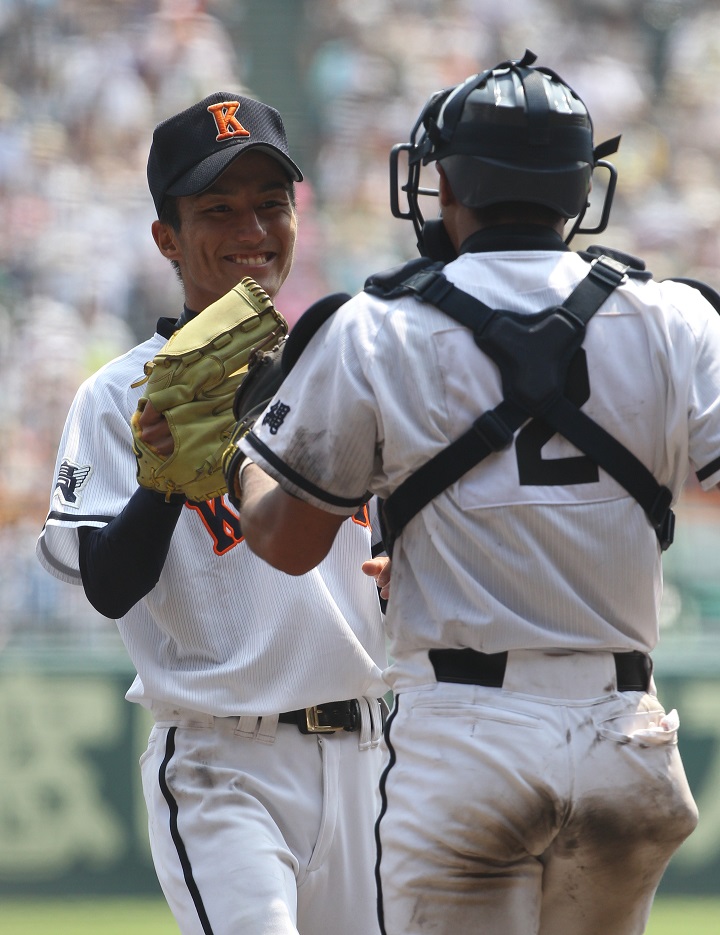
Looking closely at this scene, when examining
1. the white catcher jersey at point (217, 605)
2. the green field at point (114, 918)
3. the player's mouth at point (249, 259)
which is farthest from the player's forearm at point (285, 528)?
the green field at point (114, 918)

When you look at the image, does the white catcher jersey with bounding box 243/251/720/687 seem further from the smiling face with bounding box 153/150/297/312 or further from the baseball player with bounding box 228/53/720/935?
the smiling face with bounding box 153/150/297/312

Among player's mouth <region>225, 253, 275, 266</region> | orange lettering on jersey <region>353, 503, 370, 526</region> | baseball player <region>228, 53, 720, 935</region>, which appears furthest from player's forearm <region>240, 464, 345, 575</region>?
player's mouth <region>225, 253, 275, 266</region>

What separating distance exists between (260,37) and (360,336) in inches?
277

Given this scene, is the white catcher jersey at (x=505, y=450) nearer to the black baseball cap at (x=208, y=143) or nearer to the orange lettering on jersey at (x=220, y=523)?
the orange lettering on jersey at (x=220, y=523)

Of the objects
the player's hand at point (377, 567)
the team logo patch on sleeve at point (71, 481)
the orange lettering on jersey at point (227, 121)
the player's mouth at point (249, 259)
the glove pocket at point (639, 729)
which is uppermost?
the orange lettering on jersey at point (227, 121)

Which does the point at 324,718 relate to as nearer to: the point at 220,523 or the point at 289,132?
the point at 220,523

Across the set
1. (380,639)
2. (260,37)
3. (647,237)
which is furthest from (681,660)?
(260,37)

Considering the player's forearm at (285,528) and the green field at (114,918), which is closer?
the player's forearm at (285,528)

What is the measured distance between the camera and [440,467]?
6.80ft

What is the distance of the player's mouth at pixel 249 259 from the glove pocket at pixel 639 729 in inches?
57.7

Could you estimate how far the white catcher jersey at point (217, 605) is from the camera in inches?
110

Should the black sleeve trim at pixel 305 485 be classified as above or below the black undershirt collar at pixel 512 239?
below

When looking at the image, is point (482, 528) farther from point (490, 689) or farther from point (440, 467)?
point (490, 689)

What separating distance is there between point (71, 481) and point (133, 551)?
0.32 metres
